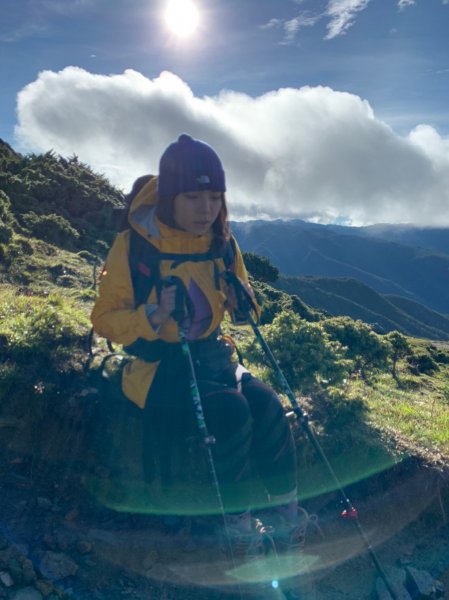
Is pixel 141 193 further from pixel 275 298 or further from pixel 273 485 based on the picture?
pixel 275 298

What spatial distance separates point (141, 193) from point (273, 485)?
2.97m

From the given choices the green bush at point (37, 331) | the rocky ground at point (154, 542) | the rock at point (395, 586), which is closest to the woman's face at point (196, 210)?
the green bush at point (37, 331)

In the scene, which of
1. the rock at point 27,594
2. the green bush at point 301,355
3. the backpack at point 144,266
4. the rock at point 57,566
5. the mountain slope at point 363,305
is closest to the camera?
the rock at point 27,594

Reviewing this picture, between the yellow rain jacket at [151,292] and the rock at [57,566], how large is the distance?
1453mm

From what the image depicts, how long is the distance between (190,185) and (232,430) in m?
2.15

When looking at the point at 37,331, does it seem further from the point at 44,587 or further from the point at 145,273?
the point at 44,587

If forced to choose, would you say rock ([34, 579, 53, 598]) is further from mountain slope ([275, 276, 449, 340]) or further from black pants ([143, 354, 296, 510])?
mountain slope ([275, 276, 449, 340])

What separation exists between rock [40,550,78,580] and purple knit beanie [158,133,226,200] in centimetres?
327

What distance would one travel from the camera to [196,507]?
4.91 metres

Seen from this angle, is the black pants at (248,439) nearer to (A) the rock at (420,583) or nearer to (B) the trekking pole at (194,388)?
(B) the trekking pole at (194,388)

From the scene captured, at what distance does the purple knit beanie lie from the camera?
4.16 metres

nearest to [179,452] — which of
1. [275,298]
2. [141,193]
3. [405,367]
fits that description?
[141,193]

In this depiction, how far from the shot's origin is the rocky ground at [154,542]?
411 cm

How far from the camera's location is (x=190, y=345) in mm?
4578
